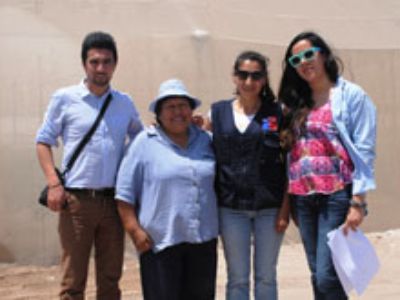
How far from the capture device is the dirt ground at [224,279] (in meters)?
5.60

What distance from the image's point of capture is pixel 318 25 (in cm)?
804

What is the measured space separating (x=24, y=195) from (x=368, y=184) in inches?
178

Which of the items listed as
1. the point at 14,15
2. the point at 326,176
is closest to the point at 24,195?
the point at 14,15

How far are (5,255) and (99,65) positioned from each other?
12.5 ft

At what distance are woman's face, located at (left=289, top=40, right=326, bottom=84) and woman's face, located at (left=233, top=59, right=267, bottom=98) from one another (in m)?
0.21

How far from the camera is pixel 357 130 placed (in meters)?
3.26

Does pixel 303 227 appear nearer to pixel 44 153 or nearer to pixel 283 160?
pixel 283 160

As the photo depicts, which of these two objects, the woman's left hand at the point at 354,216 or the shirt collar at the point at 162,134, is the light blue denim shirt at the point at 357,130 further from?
the shirt collar at the point at 162,134

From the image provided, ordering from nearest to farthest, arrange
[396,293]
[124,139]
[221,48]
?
1. [124,139]
2. [396,293]
3. [221,48]

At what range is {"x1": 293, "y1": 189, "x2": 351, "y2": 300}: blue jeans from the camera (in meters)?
3.27

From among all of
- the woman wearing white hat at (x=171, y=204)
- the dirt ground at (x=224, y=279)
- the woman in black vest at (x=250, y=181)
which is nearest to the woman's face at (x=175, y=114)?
the woman wearing white hat at (x=171, y=204)

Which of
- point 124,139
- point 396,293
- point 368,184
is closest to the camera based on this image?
point 368,184

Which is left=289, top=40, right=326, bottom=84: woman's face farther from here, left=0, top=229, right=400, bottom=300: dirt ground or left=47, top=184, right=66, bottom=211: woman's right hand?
left=0, top=229, right=400, bottom=300: dirt ground

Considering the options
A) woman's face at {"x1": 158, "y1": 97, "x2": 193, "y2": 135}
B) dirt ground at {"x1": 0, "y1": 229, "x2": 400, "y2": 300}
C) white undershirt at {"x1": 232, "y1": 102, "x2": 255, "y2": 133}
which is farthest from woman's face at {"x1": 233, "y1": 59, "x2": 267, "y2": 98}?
dirt ground at {"x1": 0, "y1": 229, "x2": 400, "y2": 300}
